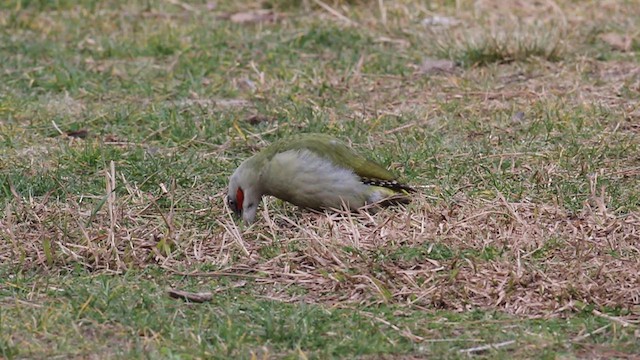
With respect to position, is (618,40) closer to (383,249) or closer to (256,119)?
(256,119)

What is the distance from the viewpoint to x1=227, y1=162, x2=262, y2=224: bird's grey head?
18.6 ft

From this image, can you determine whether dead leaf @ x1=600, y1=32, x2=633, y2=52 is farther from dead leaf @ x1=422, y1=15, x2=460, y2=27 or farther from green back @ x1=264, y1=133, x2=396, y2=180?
green back @ x1=264, y1=133, x2=396, y2=180

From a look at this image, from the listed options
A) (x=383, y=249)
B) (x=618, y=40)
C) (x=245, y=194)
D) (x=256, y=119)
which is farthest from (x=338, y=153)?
(x=618, y=40)

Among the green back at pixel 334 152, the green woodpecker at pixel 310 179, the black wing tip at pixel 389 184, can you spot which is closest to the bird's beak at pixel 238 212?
the green woodpecker at pixel 310 179

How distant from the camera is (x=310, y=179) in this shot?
18.5ft

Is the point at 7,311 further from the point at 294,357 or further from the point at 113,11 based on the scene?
the point at 113,11

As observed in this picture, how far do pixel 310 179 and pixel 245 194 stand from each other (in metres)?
0.31

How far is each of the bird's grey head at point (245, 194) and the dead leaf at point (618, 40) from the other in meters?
4.05

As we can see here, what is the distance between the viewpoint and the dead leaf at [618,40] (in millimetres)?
→ 8852

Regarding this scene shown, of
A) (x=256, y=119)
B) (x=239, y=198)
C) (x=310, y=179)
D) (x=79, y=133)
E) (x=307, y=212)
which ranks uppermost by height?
(x=310, y=179)

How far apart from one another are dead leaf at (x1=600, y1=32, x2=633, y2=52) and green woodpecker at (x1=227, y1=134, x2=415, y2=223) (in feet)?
11.8

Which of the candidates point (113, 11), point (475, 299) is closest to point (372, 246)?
point (475, 299)

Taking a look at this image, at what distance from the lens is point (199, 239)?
214 inches

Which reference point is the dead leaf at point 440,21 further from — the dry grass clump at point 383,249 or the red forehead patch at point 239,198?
the red forehead patch at point 239,198
